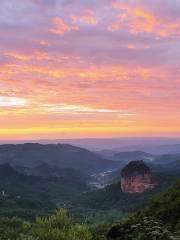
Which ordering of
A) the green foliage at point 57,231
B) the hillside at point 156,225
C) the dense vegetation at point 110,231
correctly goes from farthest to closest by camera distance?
the hillside at point 156,225, the dense vegetation at point 110,231, the green foliage at point 57,231

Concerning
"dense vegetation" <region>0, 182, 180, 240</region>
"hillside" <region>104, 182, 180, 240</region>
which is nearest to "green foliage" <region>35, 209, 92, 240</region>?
"dense vegetation" <region>0, 182, 180, 240</region>

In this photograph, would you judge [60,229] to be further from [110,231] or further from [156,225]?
[156,225]

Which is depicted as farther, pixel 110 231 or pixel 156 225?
pixel 110 231

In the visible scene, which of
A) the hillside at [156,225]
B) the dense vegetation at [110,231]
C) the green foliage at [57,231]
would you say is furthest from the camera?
the hillside at [156,225]

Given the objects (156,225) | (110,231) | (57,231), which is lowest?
(110,231)

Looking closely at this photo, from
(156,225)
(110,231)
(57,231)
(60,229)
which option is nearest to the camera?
(57,231)

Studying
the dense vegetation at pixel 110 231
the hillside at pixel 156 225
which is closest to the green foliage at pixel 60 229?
the dense vegetation at pixel 110 231

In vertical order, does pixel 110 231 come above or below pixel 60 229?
below

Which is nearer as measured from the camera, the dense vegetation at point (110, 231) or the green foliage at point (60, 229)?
the green foliage at point (60, 229)

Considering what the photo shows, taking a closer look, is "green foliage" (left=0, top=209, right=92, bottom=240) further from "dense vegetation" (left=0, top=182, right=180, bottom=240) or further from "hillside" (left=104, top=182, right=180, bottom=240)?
"hillside" (left=104, top=182, right=180, bottom=240)

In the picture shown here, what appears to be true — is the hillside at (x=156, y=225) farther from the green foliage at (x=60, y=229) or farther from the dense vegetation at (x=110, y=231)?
the green foliage at (x=60, y=229)

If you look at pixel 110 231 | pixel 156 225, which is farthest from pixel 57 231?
pixel 110 231

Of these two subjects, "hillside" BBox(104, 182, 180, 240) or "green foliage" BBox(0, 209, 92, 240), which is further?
"hillside" BBox(104, 182, 180, 240)
